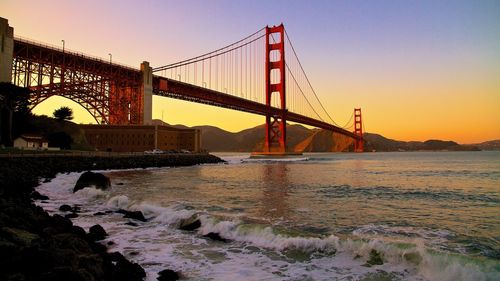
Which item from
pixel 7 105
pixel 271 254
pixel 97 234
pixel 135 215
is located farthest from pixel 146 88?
pixel 271 254

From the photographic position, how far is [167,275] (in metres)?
4.83

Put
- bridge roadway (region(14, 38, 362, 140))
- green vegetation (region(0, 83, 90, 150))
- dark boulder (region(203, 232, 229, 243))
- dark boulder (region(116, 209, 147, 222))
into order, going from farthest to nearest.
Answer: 1. bridge roadway (region(14, 38, 362, 140))
2. green vegetation (region(0, 83, 90, 150))
3. dark boulder (region(116, 209, 147, 222))
4. dark boulder (region(203, 232, 229, 243))

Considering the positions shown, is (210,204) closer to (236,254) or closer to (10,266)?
(236,254)

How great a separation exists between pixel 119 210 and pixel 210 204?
282 cm

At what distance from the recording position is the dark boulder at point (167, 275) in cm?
477

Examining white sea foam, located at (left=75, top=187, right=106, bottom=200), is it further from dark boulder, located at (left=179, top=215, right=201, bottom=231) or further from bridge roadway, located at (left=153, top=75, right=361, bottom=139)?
bridge roadway, located at (left=153, top=75, right=361, bottom=139)

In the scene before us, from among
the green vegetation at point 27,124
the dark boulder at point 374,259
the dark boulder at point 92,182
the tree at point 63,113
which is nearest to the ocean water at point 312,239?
the dark boulder at point 374,259

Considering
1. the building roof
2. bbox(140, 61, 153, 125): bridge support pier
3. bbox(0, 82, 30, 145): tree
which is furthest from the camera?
bbox(140, 61, 153, 125): bridge support pier

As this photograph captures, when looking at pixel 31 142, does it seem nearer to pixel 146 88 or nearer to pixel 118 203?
pixel 146 88

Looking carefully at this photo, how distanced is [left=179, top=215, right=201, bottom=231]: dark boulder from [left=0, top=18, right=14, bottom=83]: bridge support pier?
116 feet

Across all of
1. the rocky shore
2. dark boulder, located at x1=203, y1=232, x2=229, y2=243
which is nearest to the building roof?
the rocky shore

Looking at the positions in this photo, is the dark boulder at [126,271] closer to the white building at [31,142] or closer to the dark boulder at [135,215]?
the dark boulder at [135,215]

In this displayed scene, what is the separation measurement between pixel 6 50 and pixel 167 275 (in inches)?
1556

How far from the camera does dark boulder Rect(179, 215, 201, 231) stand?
7.98 metres
